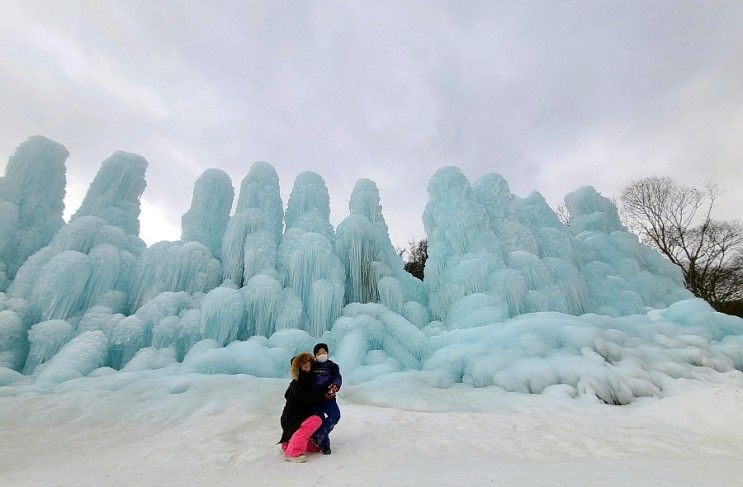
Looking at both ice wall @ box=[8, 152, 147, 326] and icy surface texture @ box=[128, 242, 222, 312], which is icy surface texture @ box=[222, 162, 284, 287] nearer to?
icy surface texture @ box=[128, 242, 222, 312]

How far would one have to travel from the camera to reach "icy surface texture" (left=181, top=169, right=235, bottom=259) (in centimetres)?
1191

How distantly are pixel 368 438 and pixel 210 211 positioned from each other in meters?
10.7

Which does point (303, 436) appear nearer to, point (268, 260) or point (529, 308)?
point (268, 260)

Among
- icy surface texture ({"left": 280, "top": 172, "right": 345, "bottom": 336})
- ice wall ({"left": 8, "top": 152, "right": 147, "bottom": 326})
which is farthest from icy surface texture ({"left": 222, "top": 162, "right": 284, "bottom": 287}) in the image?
ice wall ({"left": 8, "top": 152, "right": 147, "bottom": 326})

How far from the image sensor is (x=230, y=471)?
308 cm

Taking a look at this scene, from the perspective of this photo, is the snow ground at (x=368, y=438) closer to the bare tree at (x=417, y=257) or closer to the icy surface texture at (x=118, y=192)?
the icy surface texture at (x=118, y=192)

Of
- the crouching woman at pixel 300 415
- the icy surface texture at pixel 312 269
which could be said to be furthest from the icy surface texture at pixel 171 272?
the crouching woman at pixel 300 415

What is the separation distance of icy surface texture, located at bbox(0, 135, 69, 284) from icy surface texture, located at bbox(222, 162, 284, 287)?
5.40 metres

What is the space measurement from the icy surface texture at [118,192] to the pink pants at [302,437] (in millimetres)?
11282

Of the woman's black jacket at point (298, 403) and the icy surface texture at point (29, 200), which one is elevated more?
the icy surface texture at point (29, 200)

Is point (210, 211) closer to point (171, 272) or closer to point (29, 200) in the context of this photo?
point (171, 272)

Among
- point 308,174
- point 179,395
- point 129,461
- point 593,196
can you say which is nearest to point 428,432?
point 129,461

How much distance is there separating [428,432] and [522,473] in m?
1.64

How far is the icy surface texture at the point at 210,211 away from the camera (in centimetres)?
1191
